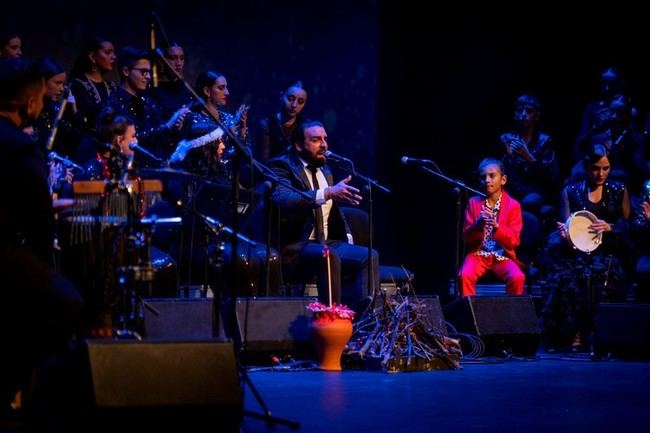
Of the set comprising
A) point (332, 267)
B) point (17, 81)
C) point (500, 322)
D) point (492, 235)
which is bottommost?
point (500, 322)

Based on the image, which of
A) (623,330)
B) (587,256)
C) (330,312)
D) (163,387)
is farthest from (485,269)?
(163,387)

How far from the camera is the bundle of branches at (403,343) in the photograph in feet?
22.4

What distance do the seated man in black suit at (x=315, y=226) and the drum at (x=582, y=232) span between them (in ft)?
5.54

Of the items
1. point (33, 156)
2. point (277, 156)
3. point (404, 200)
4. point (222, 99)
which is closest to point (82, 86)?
point (222, 99)

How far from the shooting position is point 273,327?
696 cm

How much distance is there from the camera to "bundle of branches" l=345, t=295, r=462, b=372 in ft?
22.4

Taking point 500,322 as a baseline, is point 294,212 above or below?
above

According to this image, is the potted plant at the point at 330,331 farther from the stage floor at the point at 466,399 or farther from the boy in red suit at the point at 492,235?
the boy in red suit at the point at 492,235

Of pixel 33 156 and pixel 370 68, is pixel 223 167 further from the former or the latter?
pixel 33 156

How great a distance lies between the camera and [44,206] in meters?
4.45

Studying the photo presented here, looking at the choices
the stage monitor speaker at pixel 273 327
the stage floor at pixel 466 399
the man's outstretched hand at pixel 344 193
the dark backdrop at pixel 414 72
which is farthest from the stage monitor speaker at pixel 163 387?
the dark backdrop at pixel 414 72

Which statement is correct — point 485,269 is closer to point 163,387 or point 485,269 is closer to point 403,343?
point 403,343

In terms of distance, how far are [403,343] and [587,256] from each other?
2360 millimetres

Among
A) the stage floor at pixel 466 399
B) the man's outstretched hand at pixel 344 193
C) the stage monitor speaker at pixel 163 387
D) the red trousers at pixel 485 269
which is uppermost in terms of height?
the man's outstretched hand at pixel 344 193
